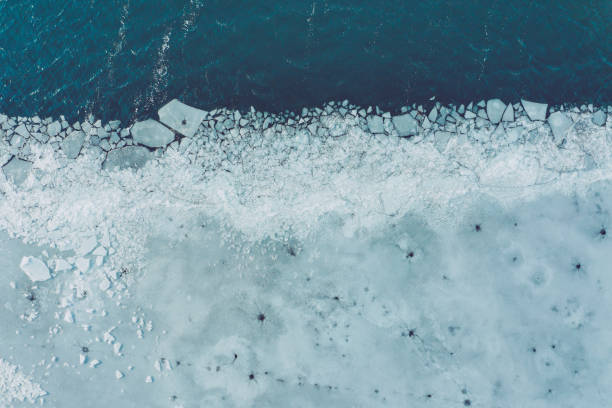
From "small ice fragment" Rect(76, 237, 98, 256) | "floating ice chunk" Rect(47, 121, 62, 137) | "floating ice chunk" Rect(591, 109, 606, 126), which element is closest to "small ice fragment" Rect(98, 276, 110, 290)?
"small ice fragment" Rect(76, 237, 98, 256)

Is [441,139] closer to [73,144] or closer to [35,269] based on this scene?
[73,144]

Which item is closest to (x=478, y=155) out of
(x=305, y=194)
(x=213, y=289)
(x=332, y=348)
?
(x=305, y=194)

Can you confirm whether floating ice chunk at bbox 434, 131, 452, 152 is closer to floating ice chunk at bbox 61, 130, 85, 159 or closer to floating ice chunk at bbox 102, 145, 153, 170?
floating ice chunk at bbox 102, 145, 153, 170

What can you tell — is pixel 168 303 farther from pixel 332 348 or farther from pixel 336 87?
pixel 336 87

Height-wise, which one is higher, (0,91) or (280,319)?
(0,91)

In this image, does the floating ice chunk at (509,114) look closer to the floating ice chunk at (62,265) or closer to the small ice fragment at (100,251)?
the small ice fragment at (100,251)

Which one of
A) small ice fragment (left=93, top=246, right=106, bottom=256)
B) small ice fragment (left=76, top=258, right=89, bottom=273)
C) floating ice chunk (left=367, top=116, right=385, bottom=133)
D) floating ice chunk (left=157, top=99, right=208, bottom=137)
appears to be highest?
floating ice chunk (left=367, top=116, right=385, bottom=133)
